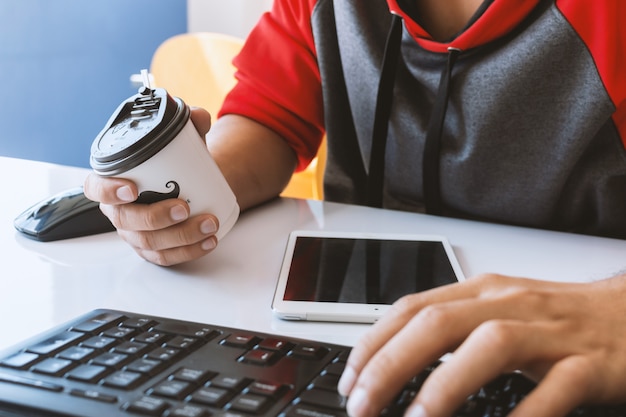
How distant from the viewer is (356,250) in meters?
0.67

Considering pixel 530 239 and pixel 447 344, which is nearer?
pixel 447 344

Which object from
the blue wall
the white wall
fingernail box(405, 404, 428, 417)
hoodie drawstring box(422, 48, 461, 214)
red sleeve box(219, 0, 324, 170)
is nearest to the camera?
fingernail box(405, 404, 428, 417)

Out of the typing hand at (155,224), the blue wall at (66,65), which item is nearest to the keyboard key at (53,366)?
the typing hand at (155,224)

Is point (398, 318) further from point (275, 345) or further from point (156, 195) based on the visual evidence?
point (156, 195)

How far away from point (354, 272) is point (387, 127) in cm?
37

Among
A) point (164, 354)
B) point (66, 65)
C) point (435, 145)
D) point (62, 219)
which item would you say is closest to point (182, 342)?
point (164, 354)

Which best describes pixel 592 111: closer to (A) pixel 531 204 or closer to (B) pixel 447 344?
(A) pixel 531 204

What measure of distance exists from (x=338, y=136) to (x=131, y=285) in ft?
1.68

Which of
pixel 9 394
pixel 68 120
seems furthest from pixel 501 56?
pixel 68 120

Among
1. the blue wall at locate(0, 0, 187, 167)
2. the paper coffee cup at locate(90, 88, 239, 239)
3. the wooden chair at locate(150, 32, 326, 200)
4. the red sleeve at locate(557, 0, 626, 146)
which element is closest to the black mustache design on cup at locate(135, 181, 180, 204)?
the paper coffee cup at locate(90, 88, 239, 239)

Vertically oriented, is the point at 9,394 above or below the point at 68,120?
above

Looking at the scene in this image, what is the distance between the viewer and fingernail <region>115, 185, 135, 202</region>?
0.59 m

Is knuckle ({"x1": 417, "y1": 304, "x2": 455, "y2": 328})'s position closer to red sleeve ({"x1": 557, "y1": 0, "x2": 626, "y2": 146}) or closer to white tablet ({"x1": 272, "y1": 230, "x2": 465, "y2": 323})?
white tablet ({"x1": 272, "y1": 230, "x2": 465, "y2": 323})

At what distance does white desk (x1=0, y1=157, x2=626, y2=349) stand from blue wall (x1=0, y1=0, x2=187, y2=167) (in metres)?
1.37
